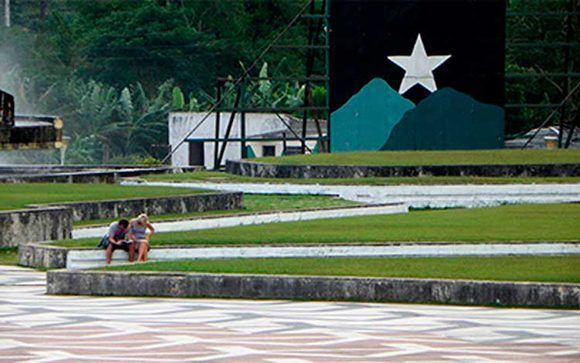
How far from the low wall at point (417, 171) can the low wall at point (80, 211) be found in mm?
3012

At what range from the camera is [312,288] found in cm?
1995

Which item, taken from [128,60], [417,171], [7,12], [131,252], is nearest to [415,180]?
[417,171]

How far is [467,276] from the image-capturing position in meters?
19.8

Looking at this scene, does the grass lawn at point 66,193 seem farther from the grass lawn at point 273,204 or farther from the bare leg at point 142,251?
the bare leg at point 142,251

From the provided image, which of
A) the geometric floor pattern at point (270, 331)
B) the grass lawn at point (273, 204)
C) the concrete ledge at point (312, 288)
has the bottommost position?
the geometric floor pattern at point (270, 331)

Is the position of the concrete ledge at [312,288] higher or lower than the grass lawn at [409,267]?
lower

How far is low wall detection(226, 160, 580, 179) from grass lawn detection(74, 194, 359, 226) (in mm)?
1183

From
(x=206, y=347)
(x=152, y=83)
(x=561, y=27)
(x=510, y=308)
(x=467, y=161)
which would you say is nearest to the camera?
(x=206, y=347)

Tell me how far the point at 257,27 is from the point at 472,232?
46858 mm

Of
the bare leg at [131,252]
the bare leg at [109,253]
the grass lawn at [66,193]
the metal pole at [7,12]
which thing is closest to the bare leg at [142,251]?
the bare leg at [131,252]

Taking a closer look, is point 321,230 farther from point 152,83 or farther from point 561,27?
point 152,83

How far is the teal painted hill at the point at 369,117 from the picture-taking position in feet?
122

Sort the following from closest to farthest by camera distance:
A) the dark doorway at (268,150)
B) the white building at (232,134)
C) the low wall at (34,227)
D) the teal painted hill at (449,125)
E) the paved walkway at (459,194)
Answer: the low wall at (34,227), the paved walkway at (459,194), the teal painted hill at (449,125), the white building at (232,134), the dark doorway at (268,150)

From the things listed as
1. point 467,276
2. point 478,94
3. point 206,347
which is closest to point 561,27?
point 478,94
